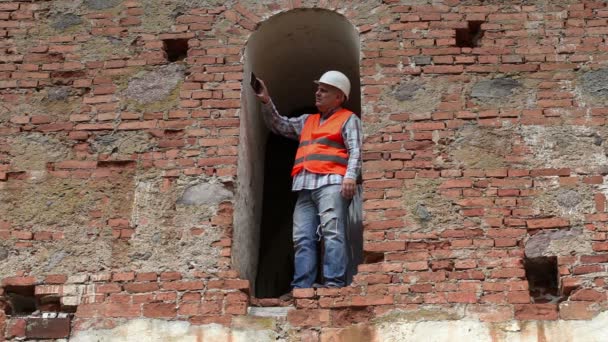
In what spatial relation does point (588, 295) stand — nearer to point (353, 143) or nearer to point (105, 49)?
point (353, 143)

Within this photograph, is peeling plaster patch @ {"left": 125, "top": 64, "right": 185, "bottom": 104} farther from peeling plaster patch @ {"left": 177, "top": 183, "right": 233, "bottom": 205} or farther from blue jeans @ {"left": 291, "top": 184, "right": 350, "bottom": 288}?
blue jeans @ {"left": 291, "top": 184, "right": 350, "bottom": 288}

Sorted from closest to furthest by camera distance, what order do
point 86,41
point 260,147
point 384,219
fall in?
point 384,219 → point 86,41 → point 260,147

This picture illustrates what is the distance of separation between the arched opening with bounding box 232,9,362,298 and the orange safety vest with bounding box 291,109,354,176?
1.30ft

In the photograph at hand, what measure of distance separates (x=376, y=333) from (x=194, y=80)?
212 cm

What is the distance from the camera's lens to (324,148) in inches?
237

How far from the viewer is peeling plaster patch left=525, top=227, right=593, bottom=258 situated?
209 inches

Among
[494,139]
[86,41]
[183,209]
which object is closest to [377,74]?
[494,139]

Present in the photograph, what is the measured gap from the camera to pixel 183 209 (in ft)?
18.5

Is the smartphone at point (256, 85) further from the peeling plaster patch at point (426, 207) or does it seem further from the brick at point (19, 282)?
the brick at point (19, 282)

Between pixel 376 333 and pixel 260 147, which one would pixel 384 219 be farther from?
pixel 260 147

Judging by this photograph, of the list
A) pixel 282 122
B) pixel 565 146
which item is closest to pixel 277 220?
pixel 282 122

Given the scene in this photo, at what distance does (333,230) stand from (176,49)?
173 centimetres

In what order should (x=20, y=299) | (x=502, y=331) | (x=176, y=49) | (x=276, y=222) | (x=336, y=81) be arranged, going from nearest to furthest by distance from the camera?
(x=502, y=331), (x=20, y=299), (x=336, y=81), (x=176, y=49), (x=276, y=222)

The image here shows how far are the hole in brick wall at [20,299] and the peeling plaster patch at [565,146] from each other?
308 cm
